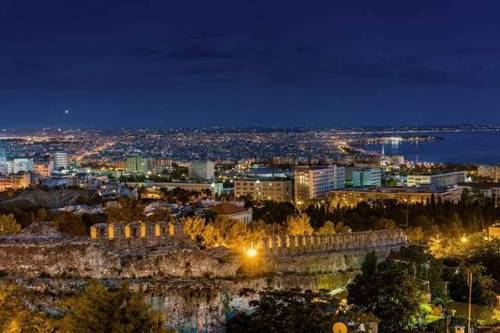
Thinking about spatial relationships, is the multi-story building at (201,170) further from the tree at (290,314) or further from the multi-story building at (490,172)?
the tree at (290,314)

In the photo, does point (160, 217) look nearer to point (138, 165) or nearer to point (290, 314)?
point (290, 314)

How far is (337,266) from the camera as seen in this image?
25.3 m

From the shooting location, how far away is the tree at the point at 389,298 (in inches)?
666

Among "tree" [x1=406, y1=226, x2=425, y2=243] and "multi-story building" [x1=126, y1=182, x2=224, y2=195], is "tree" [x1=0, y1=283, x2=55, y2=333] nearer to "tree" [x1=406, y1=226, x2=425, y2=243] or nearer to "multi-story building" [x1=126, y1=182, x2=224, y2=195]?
"tree" [x1=406, y1=226, x2=425, y2=243]

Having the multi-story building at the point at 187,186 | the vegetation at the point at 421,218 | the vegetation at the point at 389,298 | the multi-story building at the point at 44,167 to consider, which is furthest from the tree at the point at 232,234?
the multi-story building at the point at 44,167

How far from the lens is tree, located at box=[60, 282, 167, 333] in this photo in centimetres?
1163

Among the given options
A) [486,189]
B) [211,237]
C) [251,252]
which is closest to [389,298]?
[251,252]

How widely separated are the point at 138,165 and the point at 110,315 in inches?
4459

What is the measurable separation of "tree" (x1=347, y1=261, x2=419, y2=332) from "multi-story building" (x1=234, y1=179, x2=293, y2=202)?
56.1 meters

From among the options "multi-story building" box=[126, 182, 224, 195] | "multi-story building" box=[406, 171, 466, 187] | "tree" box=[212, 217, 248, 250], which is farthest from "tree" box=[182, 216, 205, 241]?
"multi-story building" box=[406, 171, 466, 187]

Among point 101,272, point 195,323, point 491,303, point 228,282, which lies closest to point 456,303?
point 491,303

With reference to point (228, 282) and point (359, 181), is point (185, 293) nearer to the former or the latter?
point (228, 282)

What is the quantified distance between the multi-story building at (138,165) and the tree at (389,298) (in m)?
103

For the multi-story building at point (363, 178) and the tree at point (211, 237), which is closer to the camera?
the tree at point (211, 237)
